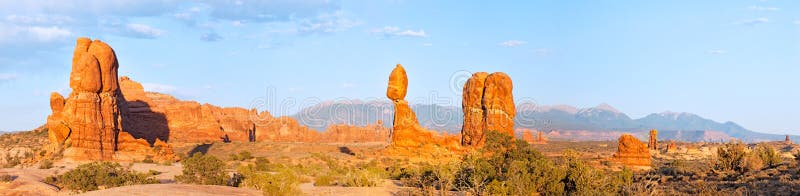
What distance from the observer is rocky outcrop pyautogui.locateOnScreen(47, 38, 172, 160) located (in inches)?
1420

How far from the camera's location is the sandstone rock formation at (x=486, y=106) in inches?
1624

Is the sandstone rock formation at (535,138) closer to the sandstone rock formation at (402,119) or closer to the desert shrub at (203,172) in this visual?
the sandstone rock formation at (402,119)

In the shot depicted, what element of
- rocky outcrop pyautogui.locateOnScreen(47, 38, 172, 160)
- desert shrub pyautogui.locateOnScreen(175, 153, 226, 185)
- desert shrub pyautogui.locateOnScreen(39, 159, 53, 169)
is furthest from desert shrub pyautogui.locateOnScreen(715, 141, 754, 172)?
desert shrub pyautogui.locateOnScreen(39, 159, 53, 169)

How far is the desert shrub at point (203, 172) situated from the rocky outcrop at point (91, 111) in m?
17.4

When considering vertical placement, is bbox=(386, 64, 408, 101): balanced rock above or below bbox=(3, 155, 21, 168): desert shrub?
above

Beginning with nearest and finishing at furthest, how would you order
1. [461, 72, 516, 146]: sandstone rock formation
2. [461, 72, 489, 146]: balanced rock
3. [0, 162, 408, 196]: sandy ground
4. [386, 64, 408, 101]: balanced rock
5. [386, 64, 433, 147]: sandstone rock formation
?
[0, 162, 408, 196]: sandy ground → [386, 64, 433, 147]: sandstone rock formation → [386, 64, 408, 101]: balanced rock → [461, 72, 516, 146]: sandstone rock formation → [461, 72, 489, 146]: balanced rock

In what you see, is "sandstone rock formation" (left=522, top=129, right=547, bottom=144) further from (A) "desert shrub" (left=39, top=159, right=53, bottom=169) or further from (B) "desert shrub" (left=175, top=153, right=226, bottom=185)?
(B) "desert shrub" (left=175, top=153, right=226, bottom=185)

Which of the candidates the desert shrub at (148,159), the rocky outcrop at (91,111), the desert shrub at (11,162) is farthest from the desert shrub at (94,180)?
the rocky outcrop at (91,111)

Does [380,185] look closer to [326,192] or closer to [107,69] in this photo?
[326,192]

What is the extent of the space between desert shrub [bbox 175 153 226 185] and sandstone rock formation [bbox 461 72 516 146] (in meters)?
22.2

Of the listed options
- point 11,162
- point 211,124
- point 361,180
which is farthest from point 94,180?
point 211,124

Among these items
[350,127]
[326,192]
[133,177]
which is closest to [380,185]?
[326,192]

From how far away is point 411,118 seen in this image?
132 ft

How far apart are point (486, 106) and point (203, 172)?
2404 centimetres
